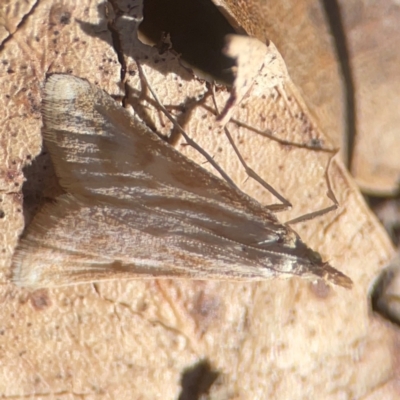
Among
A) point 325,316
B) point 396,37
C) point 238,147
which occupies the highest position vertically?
point 396,37

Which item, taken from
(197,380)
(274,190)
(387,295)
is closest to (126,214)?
(274,190)

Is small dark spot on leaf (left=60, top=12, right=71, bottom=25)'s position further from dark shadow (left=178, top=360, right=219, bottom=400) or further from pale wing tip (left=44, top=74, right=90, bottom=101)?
dark shadow (left=178, top=360, right=219, bottom=400)

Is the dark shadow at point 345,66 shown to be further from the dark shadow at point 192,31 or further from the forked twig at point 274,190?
the dark shadow at point 192,31

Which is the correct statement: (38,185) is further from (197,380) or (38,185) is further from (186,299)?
(197,380)

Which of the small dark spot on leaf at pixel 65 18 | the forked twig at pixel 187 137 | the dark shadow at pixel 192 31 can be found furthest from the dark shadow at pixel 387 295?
the small dark spot on leaf at pixel 65 18

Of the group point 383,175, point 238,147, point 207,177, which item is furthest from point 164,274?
point 383,175

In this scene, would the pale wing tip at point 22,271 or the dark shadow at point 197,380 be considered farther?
the dark shadow at point 197,380

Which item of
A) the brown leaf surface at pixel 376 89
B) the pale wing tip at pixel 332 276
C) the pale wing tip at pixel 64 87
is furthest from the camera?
the brown leaf surface at pixel 376 89

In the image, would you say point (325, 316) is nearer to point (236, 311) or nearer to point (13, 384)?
point (236, 311)
